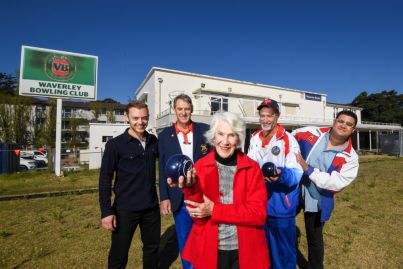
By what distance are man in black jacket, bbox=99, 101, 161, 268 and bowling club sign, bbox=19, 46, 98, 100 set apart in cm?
1334

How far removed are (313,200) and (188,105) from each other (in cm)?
200

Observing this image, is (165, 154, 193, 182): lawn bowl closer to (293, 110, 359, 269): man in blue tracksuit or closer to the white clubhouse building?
(293, 110, 359, 269): man in blue tracksuit

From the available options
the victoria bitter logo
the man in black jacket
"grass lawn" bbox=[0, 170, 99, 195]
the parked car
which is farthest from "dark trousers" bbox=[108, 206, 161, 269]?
the parked car

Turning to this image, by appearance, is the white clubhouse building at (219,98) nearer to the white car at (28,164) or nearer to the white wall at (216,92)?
the white wall at (216,92)

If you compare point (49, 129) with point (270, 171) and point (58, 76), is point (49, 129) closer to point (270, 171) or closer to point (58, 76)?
point (58, 76)

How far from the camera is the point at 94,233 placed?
17.0 feet

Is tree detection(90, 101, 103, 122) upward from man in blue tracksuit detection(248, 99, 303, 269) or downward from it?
upward

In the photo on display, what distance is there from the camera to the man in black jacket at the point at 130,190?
284 cm

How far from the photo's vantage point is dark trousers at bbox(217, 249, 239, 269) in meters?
1.97

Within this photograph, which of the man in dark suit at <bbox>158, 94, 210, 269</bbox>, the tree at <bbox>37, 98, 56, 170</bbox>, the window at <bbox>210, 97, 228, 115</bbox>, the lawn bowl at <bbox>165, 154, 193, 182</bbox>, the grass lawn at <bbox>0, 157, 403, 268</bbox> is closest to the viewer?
the lawn bowl at <bbox>165, 154, 193, 182</bbox>

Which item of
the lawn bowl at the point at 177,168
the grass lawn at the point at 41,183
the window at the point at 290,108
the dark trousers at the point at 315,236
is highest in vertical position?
the window at the point at 290,108

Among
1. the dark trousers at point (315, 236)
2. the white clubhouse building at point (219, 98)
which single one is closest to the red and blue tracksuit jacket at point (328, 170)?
the dark trousers at point (315, 236)

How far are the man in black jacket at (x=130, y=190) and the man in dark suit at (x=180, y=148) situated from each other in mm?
161

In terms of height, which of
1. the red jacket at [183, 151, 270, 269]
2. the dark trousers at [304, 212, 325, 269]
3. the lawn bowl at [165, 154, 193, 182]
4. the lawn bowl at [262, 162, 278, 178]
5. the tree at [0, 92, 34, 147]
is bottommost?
the dark trousers at [304, 212, 325, 269]
